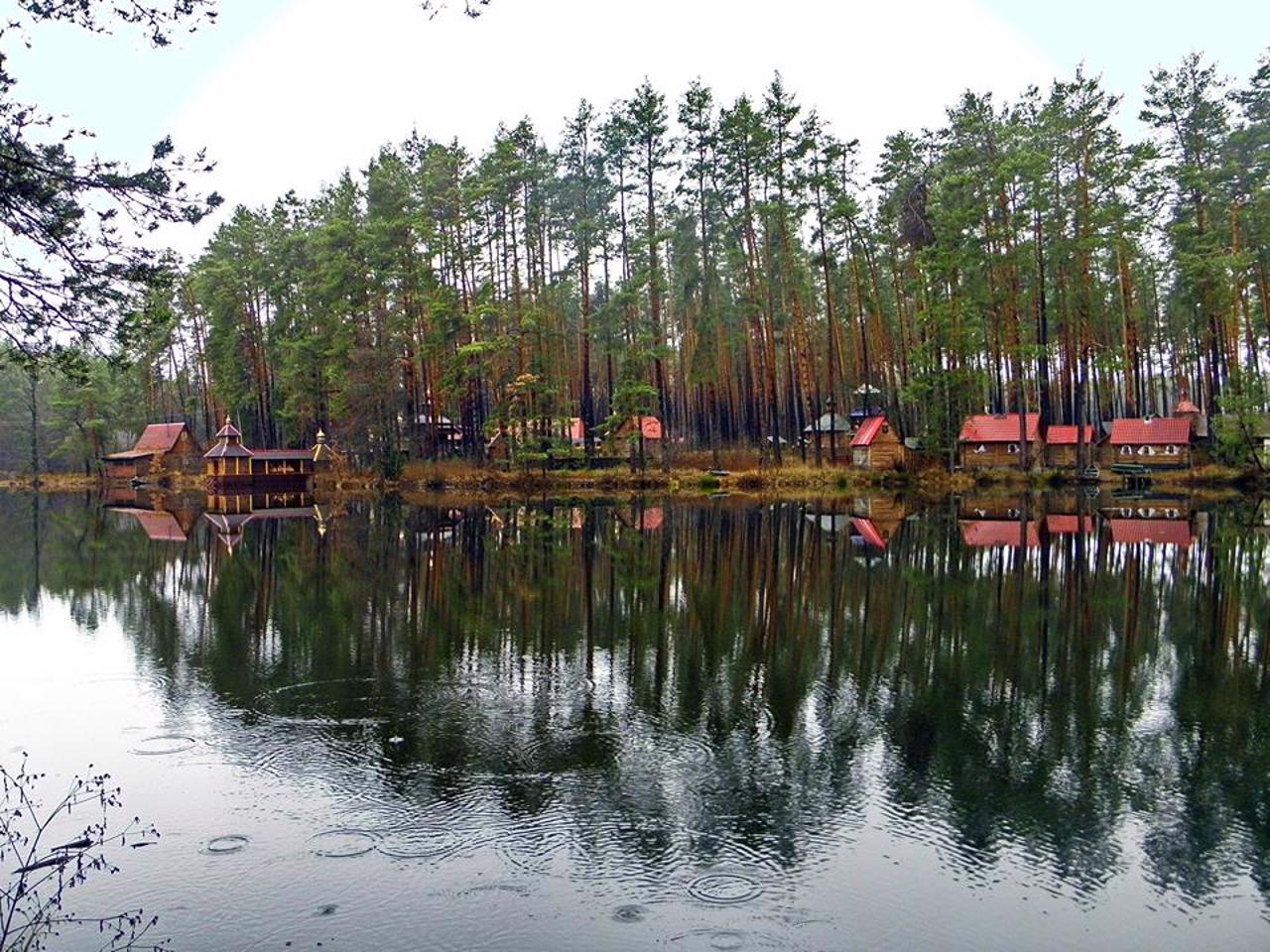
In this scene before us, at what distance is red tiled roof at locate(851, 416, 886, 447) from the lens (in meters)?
49.1

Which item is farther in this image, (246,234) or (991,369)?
(246,234)

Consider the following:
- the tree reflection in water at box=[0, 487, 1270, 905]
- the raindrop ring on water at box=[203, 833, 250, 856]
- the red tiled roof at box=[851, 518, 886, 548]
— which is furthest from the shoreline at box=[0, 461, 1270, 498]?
the raindrop ring on water at box=[203, 833, 250, 856]

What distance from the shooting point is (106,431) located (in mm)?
73062

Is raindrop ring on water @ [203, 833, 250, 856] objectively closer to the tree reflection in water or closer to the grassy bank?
the tree reflection in water

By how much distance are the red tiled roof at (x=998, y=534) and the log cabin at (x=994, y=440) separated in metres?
23.5

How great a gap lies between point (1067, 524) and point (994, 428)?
25424mm

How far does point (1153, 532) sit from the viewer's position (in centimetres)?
2633

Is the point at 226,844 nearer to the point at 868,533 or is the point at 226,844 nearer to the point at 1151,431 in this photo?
the point at 868,533

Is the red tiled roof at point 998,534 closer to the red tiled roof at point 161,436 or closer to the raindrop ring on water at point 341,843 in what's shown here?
the raindrop ring on water at point 341,843

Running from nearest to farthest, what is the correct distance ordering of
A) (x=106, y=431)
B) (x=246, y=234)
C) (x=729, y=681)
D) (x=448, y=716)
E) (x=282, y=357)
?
(x=448, y=716) → (x=729, y=681) → (x=282, y=357) → (x=246, y=234) → (x=106, y=431)

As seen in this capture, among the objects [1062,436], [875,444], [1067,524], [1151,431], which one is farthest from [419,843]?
[1062,436]

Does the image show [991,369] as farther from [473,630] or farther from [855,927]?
[855,927]

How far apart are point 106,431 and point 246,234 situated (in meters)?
21.0

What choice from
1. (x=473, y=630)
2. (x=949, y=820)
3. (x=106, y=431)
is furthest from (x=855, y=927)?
(x=106, y=431)
